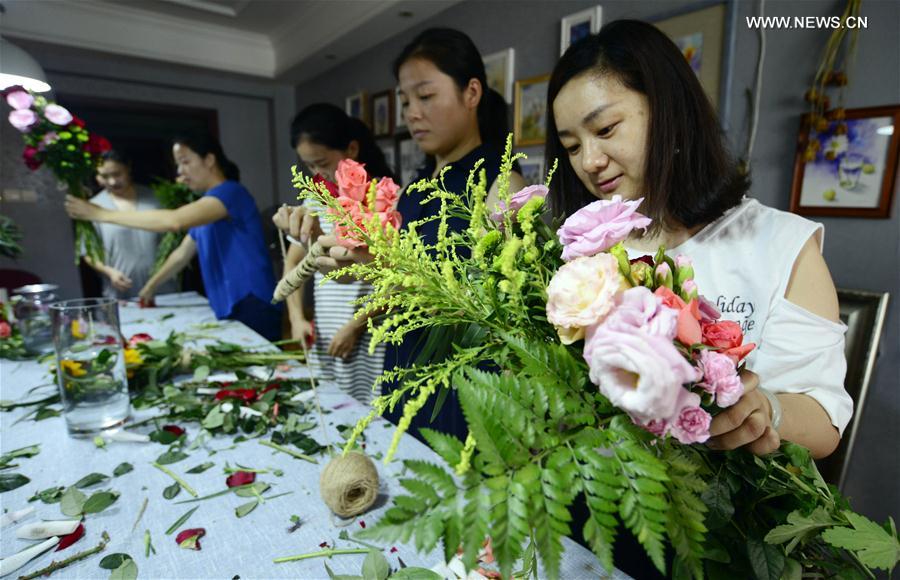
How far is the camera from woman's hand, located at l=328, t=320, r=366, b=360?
177cm

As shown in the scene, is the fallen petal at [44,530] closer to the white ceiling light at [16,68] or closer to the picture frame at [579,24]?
the white ceiling light at [16,68]

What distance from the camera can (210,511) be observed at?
76 centimetres

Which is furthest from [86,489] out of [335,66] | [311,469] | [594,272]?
[335,66]

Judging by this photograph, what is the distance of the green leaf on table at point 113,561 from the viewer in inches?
25.2

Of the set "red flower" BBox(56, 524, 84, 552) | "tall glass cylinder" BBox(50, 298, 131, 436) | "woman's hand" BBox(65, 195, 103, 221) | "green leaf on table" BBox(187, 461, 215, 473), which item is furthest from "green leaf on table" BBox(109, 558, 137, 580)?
"woman's hand" BBox(65, 195, 103, 221)

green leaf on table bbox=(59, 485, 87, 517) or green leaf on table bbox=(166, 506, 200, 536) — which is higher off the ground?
green leaf on table bbox=(59, 485, 87, 517)

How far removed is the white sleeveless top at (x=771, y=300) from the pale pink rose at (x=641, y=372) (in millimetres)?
713

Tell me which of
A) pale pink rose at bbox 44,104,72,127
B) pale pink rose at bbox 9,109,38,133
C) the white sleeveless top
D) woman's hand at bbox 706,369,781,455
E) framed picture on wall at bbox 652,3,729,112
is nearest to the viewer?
woman's hand at bbox 706,369,781,455

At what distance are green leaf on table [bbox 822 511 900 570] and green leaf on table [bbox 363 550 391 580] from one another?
1.64ft

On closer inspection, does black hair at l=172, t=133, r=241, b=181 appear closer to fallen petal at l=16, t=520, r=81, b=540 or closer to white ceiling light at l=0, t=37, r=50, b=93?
white ceiling light at l=0, t=37, r=50, b=93

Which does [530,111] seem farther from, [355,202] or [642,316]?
[642,316]

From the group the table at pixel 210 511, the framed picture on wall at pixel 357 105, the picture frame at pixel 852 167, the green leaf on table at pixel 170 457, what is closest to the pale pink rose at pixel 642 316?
the table at pixel 210 511

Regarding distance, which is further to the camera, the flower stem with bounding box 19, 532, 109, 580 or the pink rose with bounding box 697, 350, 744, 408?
the flower stem with bounding box 19, 532, 109, 580

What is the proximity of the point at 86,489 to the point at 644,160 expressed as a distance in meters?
1.24
